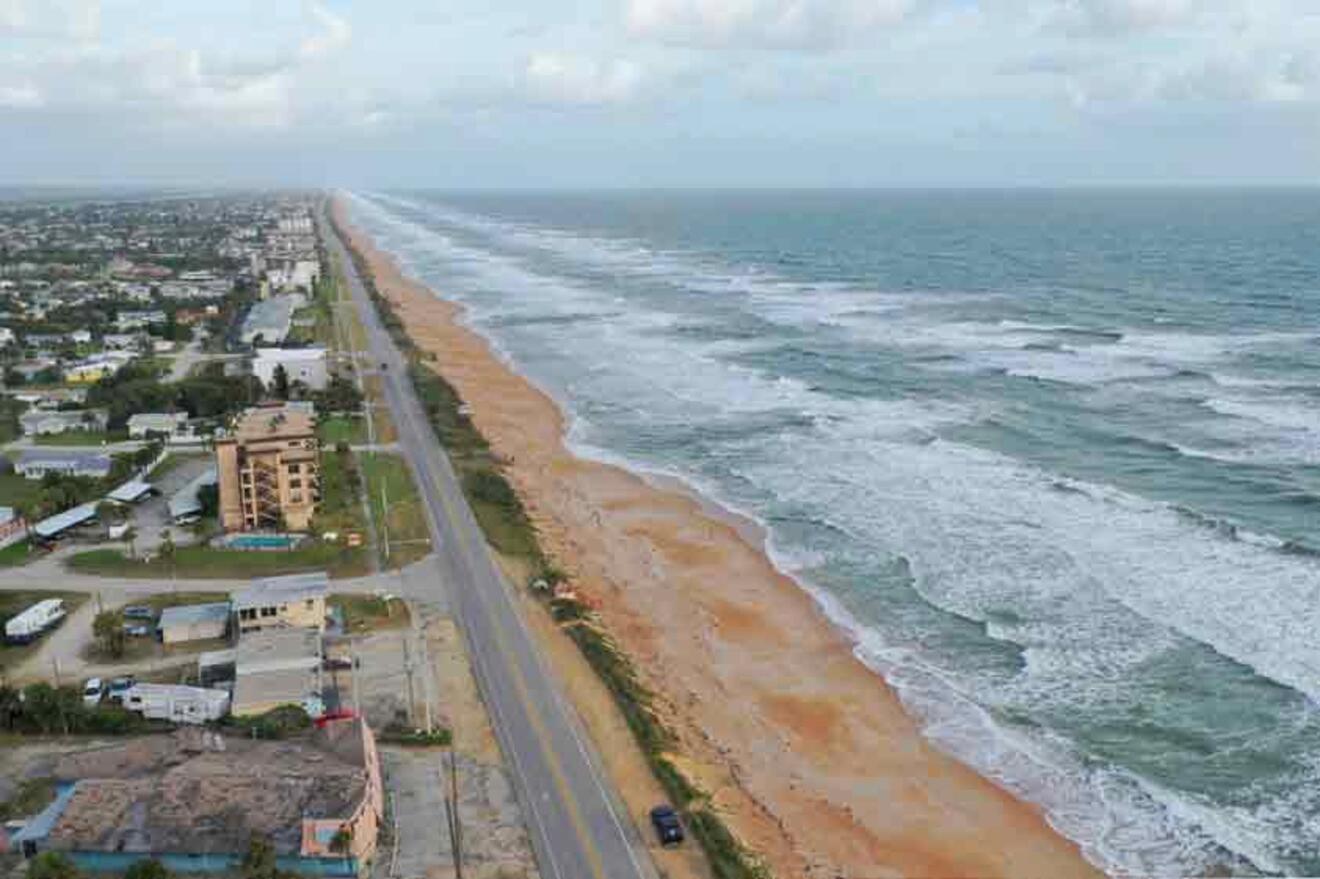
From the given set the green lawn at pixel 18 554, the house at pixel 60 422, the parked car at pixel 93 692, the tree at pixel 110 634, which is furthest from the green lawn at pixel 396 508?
the house at pixel 60 422

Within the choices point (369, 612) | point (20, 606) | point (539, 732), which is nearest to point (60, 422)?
point (20, 606)

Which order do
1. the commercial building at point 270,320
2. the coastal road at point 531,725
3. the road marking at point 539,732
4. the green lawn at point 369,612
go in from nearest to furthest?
the coastal road at point 531,725, the road marking at point 539,732, the green lawn at point 369,612, the commercial building at point 270,320

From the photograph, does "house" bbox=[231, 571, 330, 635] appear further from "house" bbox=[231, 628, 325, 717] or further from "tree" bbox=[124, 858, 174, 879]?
"tree" bbox=[124, 858, 174, 879]

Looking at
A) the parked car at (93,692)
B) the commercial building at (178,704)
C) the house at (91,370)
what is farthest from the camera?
the house at (91,370)

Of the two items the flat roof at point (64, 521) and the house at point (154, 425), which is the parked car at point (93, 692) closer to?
the flat roof at point (64, 521)

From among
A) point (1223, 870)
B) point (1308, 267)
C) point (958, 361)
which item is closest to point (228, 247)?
point (958, 361)

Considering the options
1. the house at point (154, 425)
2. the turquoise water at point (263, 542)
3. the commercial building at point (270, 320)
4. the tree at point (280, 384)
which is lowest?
the turquoise water at point (263, 542)
